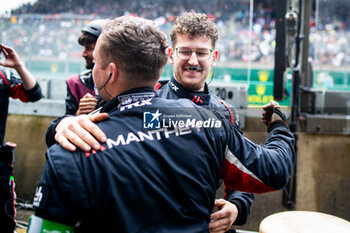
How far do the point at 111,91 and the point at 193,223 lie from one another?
1.73 feet

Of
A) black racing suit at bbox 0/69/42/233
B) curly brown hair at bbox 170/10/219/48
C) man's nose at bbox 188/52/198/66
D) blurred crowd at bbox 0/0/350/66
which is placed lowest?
black racing suit at bbox 0/69/42/233

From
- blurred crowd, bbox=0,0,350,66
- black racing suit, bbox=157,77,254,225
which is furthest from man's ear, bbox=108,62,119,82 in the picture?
blurred crowd, bbox=0,0,350,66

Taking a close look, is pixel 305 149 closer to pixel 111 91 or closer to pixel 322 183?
pixel 322 183

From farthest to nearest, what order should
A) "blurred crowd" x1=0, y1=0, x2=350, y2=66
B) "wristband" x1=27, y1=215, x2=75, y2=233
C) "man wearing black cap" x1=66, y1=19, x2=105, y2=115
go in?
"blurred crowd" x1=0, y1=0, x2=350, y2=66, "man wearing black cap" x1=66, y1=19, x2=105, y2=115, "wristband" x1=27, y1=215, x2=75, y2=233

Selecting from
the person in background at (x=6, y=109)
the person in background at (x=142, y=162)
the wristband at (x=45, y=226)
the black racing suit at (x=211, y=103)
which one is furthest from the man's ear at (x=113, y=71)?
the person in background at (x=6, y=109)

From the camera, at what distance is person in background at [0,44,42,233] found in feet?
→ 8.80

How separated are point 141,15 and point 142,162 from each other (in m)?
2.83

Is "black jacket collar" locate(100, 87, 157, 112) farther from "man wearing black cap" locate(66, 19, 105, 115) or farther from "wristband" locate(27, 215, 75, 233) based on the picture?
"man wearing black cap" locate(66, 19, 105, 115)

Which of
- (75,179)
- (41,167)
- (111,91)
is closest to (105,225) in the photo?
(75,179)

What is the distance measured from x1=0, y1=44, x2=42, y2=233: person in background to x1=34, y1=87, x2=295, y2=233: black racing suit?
185 centimetres

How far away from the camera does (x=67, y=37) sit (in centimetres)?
584

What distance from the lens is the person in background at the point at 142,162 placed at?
40.4 inches

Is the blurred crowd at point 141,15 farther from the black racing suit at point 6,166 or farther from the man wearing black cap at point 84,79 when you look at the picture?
the man wearing black cap at point 84,79

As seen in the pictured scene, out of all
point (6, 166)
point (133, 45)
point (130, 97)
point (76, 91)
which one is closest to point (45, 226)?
point (130, 97)
